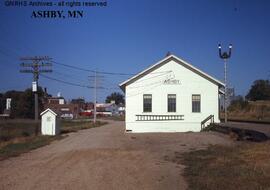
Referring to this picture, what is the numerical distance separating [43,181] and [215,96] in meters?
31.0

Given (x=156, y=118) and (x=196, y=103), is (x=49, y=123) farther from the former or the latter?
(x=196, y=103)

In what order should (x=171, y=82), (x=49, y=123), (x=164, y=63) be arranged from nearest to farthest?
1. (x=49, y=123)
2. (x=171, y=82)
3. (x=164, y=63)

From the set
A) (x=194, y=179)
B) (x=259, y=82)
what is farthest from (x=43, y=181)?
(x=259, y=82)

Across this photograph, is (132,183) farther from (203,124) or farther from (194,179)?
(203,124)

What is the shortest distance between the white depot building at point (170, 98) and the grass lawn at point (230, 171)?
71.2 feet

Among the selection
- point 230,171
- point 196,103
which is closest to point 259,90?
point 196,103

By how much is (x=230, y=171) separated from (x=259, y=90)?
419 feet

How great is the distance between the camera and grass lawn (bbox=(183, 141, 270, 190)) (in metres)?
12.0

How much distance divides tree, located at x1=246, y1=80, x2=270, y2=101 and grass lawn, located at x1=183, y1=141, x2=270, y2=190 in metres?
113

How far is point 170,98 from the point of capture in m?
42.4

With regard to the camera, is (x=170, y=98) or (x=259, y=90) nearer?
(x=170, y=98)

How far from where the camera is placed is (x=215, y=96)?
42500mm

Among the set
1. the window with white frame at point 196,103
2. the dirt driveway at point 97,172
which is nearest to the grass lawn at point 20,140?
the dirt driveway at point 97,172

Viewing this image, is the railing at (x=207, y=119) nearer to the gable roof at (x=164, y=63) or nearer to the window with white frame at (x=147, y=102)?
the gable roof at (x=164, y=63)
